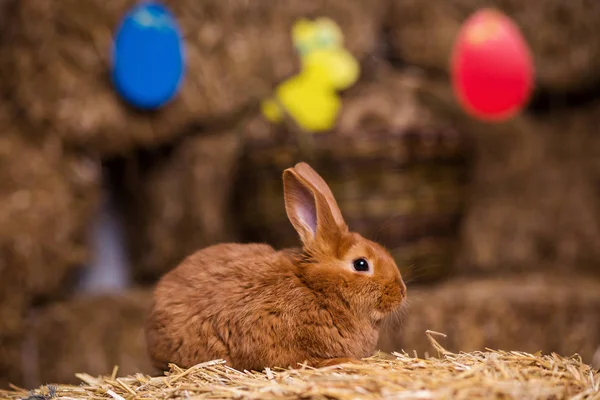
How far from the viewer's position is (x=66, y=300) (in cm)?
274

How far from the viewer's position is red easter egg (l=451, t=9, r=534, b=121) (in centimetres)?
290

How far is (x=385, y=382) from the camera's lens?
1.21 m

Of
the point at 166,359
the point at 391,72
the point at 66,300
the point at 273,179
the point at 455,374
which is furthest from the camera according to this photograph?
the point at 391,72

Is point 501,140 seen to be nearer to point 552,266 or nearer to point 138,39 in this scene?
point 552,266

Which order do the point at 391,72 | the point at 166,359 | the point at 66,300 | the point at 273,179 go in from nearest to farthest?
the point at 166,359, the point at 273,179, the point at 66,300, the point at 391,72

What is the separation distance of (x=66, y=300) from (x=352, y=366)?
1.74 m

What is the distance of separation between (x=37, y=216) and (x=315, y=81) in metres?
1.17

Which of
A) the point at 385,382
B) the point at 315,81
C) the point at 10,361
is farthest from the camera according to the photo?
the point at 315,81

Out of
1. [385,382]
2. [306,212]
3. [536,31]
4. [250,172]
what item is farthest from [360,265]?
[536,31]

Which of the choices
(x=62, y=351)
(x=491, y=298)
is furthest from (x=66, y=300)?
(x=491, y=298)

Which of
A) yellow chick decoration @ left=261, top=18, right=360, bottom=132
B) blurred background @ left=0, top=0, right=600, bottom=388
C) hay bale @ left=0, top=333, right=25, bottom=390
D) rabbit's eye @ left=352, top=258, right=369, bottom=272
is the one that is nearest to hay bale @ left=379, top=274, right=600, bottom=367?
blurred background @ left=0, top=0, right=600, bottom=388

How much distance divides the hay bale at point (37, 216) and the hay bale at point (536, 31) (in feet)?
5.56

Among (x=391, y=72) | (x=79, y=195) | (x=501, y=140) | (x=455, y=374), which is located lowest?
(x=455, y=374)

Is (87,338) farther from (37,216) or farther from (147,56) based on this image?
(147,56)
